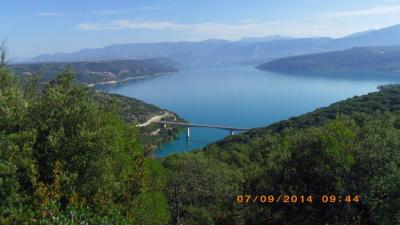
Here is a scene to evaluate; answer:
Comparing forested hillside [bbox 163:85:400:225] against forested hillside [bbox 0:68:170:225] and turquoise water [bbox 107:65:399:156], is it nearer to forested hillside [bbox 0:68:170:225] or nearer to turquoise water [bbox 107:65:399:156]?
forested hillside [bbox 0:68:170:225]

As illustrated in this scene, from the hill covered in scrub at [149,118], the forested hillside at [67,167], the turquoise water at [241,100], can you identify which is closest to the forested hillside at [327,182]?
the forested hillside at [67,167]

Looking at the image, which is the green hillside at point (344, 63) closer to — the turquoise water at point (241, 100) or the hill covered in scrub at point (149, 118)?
the turquoise water at point (241, 100)

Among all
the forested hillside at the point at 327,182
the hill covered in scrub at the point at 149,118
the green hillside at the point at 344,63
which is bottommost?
the hill covered in scrub at the point at 149,118

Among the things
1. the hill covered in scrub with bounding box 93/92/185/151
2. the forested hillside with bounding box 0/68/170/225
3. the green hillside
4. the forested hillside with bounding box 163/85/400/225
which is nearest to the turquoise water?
the hill covered in scrub with bounding box 93/92/185/151

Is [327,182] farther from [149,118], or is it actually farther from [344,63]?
[344,63]

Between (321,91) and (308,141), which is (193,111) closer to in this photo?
(321,91)

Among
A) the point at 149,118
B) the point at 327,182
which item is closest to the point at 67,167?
the point at 327,182
